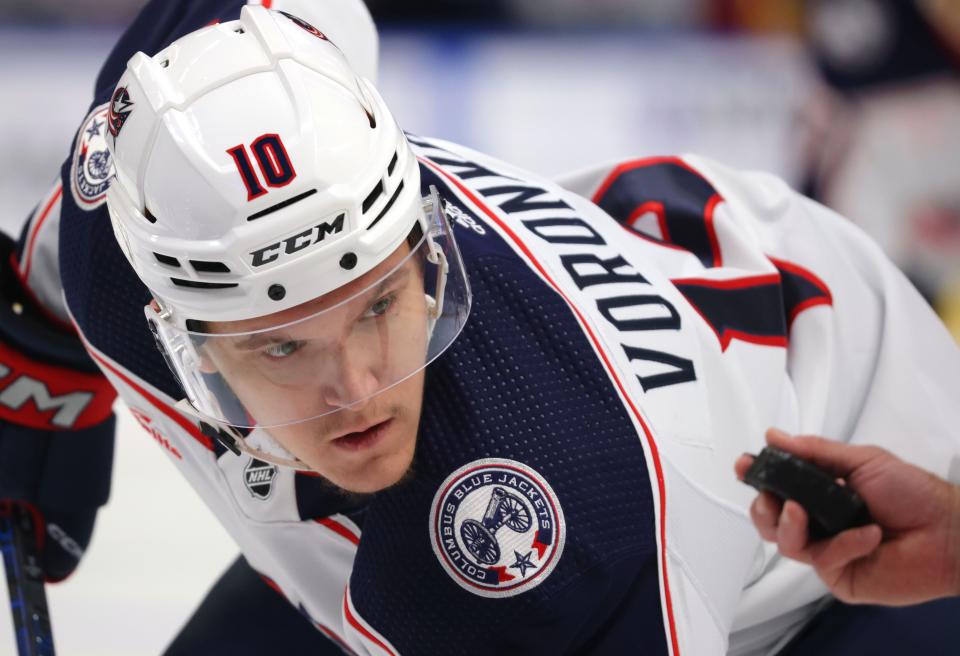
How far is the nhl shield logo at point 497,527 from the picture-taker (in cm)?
117

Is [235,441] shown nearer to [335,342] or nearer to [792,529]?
[335,342]

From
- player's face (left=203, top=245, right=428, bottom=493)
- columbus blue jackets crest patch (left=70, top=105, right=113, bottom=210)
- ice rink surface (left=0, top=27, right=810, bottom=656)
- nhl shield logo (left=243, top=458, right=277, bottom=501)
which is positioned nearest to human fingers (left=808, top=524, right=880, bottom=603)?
player's face (left=203, top=245, right=428, bottom=493)

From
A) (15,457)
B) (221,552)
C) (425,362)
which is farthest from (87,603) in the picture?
(425,362)

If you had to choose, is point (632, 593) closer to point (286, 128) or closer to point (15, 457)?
point (286, 128)

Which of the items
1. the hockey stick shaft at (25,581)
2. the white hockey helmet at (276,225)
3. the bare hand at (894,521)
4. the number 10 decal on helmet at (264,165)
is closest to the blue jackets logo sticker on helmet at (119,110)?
the white hockey helmet at (276,225)

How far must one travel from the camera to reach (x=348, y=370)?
1.15m

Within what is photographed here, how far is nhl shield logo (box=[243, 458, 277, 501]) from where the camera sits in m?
1.43

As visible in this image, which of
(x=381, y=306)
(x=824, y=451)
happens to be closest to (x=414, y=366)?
(x=381, y=306)

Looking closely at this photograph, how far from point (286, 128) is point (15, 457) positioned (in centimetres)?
88

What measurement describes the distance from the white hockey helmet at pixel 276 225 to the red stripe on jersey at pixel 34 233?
465mm

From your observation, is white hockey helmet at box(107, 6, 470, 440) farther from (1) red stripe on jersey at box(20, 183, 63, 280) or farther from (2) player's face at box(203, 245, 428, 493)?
(1) red stripe on jersey at box(20, 183, 63, 280)

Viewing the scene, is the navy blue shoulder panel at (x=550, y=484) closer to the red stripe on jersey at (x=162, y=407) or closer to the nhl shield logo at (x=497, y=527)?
the nhl shield logo at (x=497, y=527)

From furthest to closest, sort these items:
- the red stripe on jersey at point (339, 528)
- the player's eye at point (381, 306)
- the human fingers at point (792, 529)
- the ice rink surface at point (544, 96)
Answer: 1. the ice rink surface at point (544, 96)
2. the red stripe on jersey at point (339, 528)
3. the player's eye at point (381, 306)
4. the human fingers at point (792, 529)

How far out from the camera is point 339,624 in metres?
1.52
